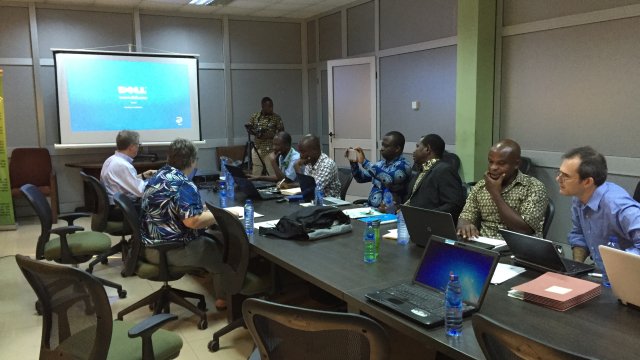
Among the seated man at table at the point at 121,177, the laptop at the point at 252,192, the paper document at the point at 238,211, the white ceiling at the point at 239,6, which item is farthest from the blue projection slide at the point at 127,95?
the paper document at the point at 238,211

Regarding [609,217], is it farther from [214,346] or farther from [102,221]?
[102,221]

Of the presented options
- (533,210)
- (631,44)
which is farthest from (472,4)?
(533,210)

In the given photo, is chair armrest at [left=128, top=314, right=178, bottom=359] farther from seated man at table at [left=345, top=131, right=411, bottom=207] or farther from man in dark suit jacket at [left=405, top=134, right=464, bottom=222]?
seated man at table at [left=345, top=131, right=411, bottom=207]

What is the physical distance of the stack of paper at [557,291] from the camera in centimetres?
180

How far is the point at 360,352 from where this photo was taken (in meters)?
1.39

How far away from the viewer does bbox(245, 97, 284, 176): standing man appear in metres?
7.94

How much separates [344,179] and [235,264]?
6.12ft

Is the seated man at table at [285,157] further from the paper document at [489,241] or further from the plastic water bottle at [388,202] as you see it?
the paper document at [489,241]

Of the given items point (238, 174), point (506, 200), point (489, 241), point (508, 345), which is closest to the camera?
point (508, 345)

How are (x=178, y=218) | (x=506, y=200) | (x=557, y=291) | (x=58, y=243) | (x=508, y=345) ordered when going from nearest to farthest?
(x=508, y=345), (x=557, y=291), (x=506, y=200), (x=178, y=218), (x=58, y=243)

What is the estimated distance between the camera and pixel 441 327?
1.68m

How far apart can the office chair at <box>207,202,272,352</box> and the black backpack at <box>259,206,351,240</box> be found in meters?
0.19

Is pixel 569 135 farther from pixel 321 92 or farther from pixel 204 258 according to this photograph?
pixel 321 92

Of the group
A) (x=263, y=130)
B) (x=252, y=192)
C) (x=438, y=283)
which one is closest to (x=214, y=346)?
(x=252, y=192)
